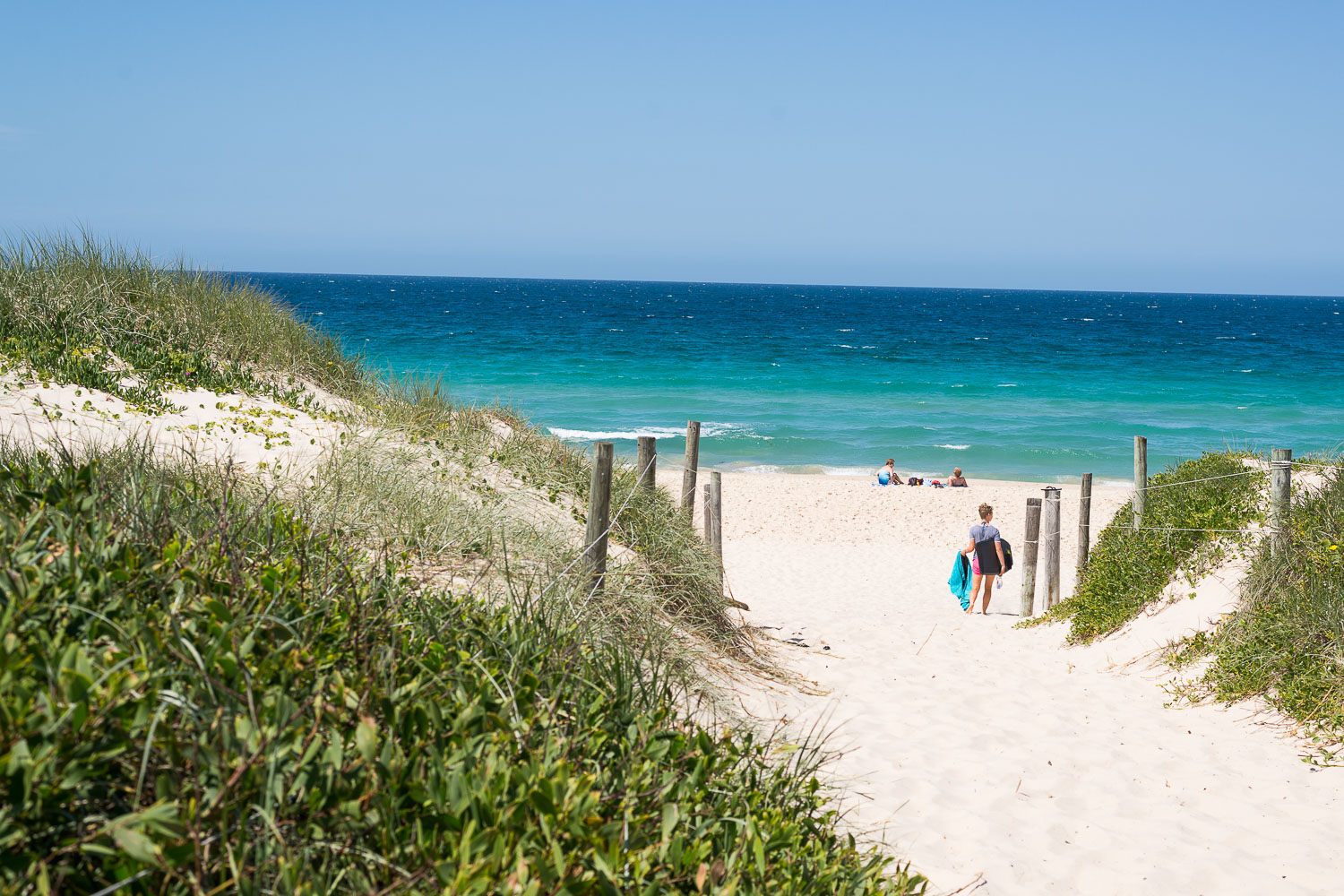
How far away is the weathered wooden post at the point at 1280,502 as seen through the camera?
22.5 ft

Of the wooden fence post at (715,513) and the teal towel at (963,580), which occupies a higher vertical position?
the wooden fence post at (715,513)

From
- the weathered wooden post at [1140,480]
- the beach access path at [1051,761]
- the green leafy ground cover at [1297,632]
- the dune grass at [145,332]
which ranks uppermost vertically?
the dune grass at [145,332]

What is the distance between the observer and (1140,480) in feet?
30.8

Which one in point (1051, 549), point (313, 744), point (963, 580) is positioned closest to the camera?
point (313, 744)

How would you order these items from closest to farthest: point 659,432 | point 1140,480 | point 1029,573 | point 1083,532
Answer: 1. point 1140,480
2. point 1083,532
3. point 1029,573
4. point 659,432

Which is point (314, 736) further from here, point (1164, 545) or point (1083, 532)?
point (1083, 532)

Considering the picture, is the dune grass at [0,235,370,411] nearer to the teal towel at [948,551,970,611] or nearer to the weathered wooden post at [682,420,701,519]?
the weathered wooden post at [682,420,701,519]

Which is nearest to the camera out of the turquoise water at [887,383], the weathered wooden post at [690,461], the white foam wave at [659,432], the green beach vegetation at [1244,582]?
the green beach vegetation at [1244,582]

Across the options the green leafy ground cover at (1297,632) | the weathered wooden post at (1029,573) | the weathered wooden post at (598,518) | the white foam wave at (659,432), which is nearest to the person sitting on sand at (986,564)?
the weathered wooden post at (1029,573)

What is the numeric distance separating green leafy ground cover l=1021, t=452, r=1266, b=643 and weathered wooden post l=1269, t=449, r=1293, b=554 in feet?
2.28

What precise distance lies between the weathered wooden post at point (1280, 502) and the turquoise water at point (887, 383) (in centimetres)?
266

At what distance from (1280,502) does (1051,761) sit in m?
3.25

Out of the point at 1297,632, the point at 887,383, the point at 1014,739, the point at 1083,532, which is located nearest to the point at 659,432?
the point at 887,383

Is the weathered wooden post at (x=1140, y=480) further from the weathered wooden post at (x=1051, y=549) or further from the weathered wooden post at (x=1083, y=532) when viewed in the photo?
the weathered wooden post at (x=1051, y=549)
